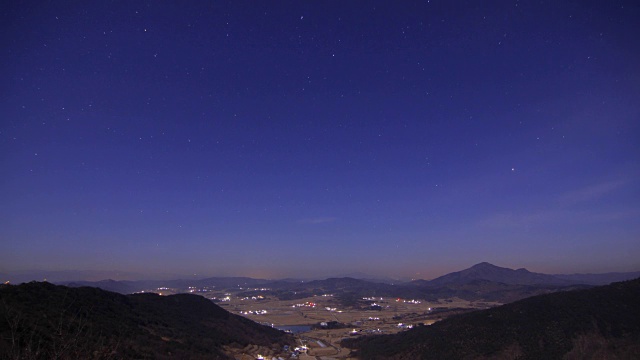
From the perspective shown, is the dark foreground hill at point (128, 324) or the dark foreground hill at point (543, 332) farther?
the dark foreground hill at point (543, 332)

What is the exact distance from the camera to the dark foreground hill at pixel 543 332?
55875 millimetres

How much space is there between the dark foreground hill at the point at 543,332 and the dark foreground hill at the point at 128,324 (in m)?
30.5

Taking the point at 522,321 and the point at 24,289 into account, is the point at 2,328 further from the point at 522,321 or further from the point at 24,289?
the point at 522,321

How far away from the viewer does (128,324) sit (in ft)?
193

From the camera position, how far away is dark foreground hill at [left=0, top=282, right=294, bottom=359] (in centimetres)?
3425

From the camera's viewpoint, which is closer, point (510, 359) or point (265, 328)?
point (510, 359)

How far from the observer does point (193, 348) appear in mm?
60250

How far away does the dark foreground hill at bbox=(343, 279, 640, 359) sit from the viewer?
5588 centimetres

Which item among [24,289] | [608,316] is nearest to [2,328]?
[24,289]

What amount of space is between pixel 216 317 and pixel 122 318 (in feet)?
118

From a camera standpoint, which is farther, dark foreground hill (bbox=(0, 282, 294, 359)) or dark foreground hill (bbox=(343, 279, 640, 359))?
dark foreground hill (bbox=(343, 279, 640, 359))

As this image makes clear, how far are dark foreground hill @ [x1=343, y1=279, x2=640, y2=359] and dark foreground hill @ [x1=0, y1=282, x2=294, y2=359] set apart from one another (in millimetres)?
30460

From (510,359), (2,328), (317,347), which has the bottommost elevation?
(317,347)

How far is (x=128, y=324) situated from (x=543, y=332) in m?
67.5
